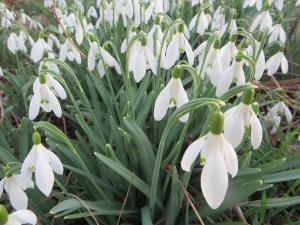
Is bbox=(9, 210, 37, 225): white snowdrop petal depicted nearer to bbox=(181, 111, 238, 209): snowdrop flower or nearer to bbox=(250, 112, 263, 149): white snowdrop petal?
bbox=(181, 111, 238, 209): snowdrop flower

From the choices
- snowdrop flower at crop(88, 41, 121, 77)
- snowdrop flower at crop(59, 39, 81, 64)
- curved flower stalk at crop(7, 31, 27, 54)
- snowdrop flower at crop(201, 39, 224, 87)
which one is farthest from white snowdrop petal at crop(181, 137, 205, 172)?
curved flower stalk at crop(7, 31, 27, 54)

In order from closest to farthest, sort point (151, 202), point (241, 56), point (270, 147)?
point (241, 56)
point (151, 202)
point (270, 147)

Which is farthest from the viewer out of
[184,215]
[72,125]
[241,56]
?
[72,125]

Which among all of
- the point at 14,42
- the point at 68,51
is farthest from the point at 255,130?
the point at 14,42

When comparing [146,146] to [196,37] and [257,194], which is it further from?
[196,37]

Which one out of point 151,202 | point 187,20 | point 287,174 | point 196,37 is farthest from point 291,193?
point 187,20

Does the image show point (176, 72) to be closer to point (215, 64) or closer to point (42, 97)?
point (215, 64)
